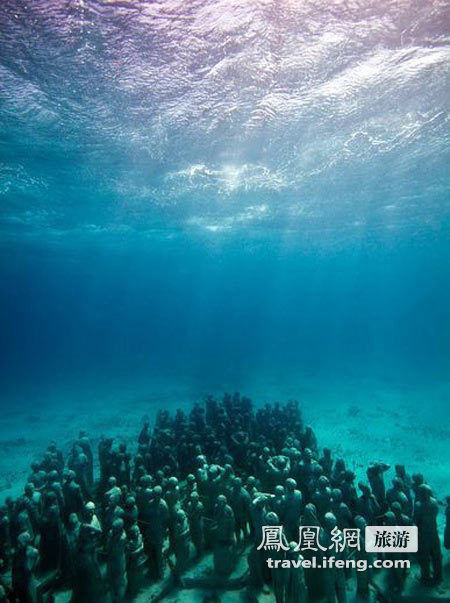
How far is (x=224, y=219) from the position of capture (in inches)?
1191

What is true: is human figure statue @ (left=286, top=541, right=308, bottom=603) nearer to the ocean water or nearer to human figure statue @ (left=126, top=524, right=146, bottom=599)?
human figure statue @ (left=126, top=524, right=146, bottom=599)

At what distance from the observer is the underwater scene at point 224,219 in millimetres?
6309

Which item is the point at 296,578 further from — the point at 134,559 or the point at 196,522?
the point at 134,559

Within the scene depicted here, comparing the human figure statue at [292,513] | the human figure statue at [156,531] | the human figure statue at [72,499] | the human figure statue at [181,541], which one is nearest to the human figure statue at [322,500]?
the human figure statue at [292,513]

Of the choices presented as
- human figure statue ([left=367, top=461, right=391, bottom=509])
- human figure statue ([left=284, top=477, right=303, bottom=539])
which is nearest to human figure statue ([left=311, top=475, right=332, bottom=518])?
human figure statue ([left=284, top=477, right=303, bottom=539])

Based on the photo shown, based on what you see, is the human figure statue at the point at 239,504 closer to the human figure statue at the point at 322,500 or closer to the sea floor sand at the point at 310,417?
the human figure statue at the point at 322,500

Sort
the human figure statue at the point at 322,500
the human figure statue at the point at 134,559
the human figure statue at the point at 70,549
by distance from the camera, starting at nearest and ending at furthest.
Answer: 1. the human figure statue at the point at 70,549
2. the human figure statue at the point at 134,559
3. the human figure statue at the point at 322,500

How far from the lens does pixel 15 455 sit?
1642cm

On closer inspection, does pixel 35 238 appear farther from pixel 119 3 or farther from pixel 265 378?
pixel 119 3

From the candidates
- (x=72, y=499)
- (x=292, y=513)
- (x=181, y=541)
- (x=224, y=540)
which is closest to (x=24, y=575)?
(x=72, y=499)

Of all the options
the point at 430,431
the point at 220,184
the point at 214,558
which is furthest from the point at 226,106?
the point at 430,431

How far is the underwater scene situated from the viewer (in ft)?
20.7

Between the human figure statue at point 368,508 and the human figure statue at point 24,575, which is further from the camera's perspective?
the human figure statue at point 368,508

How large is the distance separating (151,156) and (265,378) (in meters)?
25.0
